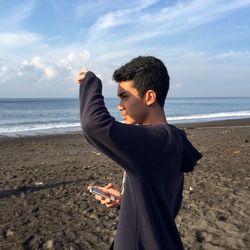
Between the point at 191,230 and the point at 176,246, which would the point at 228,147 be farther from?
the point at 176,246

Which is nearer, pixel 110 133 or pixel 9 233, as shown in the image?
pixel 110 133

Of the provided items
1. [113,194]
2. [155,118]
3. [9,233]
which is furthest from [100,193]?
[9,233]

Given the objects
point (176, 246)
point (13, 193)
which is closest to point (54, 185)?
point (13, 193)

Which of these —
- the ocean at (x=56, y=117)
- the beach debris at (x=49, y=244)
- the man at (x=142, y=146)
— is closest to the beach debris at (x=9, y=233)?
the beach debris at (x=49, y=244)

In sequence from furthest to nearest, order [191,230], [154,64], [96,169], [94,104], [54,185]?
1. [96,169]
2. [54,185]
3. [191,230]
4. [154,64]
5. [94,104]

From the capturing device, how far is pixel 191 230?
20.0ft

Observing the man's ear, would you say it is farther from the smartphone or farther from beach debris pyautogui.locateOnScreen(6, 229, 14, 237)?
beach debris pyautogui.locateOnScreen(6, 229, 14, 237)

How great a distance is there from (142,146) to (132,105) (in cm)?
27

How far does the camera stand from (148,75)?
1996 mm

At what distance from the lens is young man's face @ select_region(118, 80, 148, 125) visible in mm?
2008

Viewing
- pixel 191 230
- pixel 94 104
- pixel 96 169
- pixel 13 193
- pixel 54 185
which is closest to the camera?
pixel 94 104

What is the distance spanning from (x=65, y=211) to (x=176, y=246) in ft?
17.7

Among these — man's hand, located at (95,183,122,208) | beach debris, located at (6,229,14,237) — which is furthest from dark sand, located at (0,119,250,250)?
man's hand, located at (95,183,122,208)

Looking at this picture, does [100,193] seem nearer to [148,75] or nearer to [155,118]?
[155,118]
